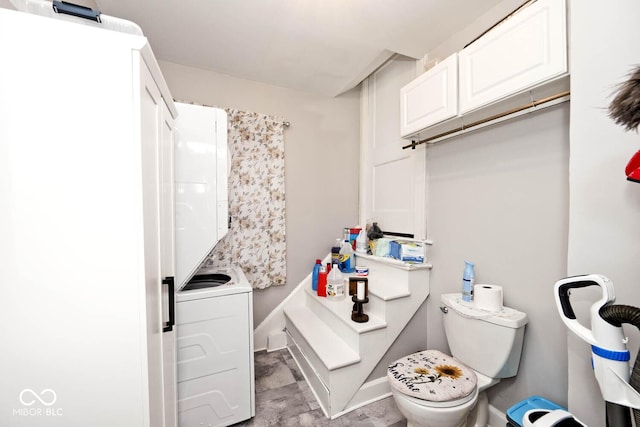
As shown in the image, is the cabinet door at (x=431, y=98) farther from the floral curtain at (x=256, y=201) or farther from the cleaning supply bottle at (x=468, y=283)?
the floral curtain at (x=256, y=201)

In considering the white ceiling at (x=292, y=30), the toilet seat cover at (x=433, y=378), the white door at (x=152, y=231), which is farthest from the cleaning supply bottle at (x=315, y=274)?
the white ceiling at (x=292, y=30)

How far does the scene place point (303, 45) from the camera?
72.5 inches

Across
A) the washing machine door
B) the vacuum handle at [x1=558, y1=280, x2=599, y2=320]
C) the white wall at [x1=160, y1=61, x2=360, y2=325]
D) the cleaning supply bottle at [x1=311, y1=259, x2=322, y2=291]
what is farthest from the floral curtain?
the vacuum handle at [x1=558, y1=280, x2=599, y2=320]

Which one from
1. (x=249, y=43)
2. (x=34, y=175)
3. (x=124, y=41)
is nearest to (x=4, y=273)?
(x=34, y=175)

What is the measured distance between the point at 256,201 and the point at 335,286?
1.02 meters

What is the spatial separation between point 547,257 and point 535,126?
0.66 m

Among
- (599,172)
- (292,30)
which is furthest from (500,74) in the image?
(292,30)

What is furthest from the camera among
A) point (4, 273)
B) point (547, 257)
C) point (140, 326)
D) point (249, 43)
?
point (249, 43)

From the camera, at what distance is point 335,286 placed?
2.15 m

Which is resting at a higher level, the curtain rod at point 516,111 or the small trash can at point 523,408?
the curtain rod at point 516,111

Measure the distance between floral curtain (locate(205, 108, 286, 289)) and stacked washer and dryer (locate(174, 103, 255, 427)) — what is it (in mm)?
729

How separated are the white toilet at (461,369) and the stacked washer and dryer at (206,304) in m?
0.87

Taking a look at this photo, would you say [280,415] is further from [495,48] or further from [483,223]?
[495,48]

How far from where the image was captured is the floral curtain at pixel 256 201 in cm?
223
